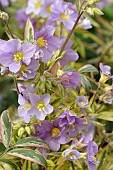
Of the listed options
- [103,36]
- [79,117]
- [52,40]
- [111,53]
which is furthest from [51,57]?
[103,36]

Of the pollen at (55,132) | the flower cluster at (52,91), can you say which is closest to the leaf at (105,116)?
the flower cluster at (52,91)

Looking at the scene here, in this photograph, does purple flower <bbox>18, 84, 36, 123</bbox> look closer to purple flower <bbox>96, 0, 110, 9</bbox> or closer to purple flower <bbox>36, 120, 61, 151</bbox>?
purple flower <bbox>36, 120, 61, 151</bbox>

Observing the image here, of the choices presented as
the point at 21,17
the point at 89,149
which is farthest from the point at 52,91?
the point at 21,17

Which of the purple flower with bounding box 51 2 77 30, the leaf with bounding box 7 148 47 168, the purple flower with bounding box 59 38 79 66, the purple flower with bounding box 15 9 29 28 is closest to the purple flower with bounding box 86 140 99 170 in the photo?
the leaf with bounding box 7 148 47 168

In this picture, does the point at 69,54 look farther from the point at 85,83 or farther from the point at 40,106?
the point at 40,106

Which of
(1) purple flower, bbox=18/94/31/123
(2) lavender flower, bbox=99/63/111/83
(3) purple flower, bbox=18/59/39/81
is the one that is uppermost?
(3) purple flower, bbox=18/59/39/81

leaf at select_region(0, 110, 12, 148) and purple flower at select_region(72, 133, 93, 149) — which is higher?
leaf at select_region(0, 110, 12, 148)
